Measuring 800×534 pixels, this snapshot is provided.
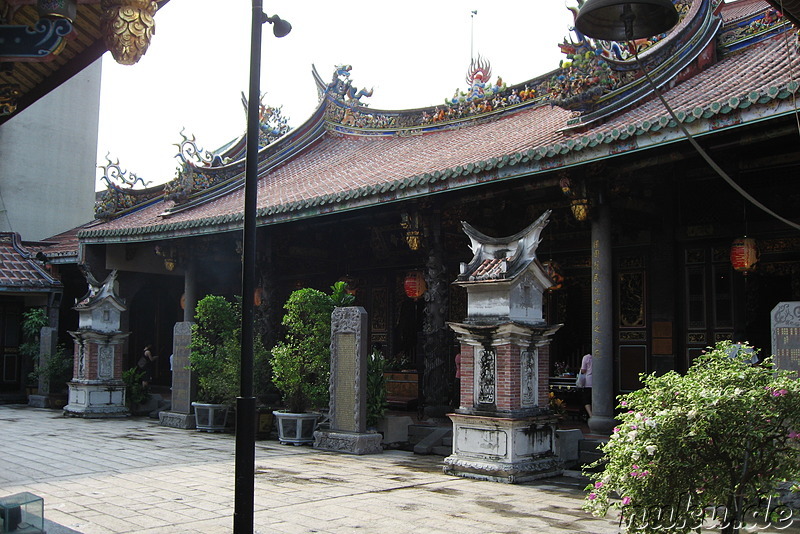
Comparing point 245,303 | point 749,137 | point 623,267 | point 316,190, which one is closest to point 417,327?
point 316,190

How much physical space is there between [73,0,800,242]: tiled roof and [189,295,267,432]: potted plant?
5.36 ft

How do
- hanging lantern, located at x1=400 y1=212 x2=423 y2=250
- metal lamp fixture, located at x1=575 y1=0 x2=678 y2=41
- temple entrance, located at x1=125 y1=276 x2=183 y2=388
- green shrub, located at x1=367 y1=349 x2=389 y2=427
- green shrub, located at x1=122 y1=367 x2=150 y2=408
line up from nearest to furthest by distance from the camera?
1. metal lamp fixture, located at x1=575 y1=0 x2=678 y2=41
2. green shrub, located at x1=367 y1=349 x2=389 y2=427
3. hanging lantern, located at x1=400 y1=212 x2=423 y2=250
4. green shrub, located at x1=122 y1=367 x2=150 y2=408
5. temple entrance, located at x1=125 y1=276 x2=183 y2=388

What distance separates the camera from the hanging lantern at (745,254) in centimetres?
1005

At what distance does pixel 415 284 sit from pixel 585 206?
16.2 feet

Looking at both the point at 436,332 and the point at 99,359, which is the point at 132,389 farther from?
the point at 436,332

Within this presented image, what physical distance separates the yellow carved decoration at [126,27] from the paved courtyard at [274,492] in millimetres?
3693

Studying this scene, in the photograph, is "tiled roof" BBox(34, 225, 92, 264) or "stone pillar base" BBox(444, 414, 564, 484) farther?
"tiled roof" BBox(34, 225, 92, 264)

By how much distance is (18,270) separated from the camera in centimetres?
1912

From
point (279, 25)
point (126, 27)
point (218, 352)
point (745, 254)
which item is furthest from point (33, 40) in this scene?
point (218, 352)

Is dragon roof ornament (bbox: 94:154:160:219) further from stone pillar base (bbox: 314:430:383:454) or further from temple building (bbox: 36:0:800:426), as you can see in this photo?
stone pillar base (bbox: 314:430:383:454)

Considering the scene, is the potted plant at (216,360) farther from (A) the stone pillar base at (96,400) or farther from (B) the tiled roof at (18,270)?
(B) the tiled roof at (18,270)

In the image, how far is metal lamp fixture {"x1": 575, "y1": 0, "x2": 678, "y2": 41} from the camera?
15.8ft

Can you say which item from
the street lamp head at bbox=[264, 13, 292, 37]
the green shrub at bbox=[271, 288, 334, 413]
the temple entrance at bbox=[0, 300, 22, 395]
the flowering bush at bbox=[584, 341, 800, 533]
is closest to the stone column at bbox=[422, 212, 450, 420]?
the green shrub at bbox=[271, 288, 334, 413]

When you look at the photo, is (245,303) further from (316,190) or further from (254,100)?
(316,190)
